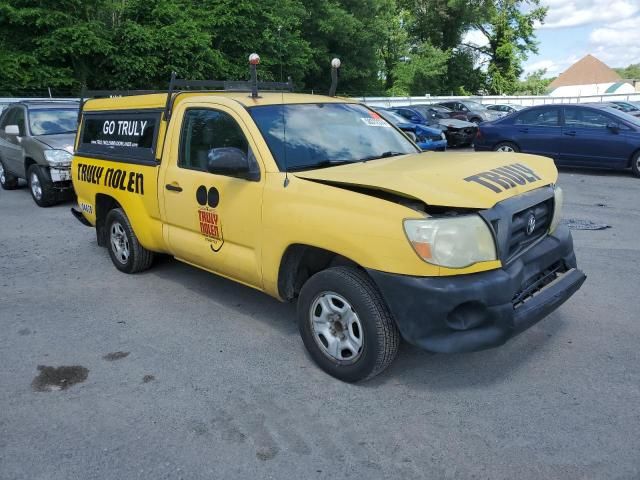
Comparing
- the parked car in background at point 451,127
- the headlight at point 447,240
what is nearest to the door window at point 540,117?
the parked car in background at point 451,127

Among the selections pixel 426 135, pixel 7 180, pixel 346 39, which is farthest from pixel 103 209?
pixel 346 39

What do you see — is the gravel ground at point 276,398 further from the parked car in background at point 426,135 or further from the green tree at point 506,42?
the green tree at point 506,42

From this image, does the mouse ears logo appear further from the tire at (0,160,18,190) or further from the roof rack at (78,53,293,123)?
the tire at (0,160,18,190)

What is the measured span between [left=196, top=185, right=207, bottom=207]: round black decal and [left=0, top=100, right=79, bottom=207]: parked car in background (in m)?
5.87

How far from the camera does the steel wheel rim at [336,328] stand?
136 inches

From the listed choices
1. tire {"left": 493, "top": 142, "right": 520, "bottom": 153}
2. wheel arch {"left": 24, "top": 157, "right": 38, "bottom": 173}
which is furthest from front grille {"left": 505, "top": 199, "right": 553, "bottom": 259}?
tire {"left": 493, "top": 142, "right": 520, "bottom": 153}

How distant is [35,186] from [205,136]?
6549mm

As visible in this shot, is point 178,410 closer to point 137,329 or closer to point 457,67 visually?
point 137,329

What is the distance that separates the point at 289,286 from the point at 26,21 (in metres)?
25.5

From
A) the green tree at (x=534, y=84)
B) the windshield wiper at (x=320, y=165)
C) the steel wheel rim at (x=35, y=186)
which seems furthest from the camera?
the green tree at (x=534, y=84)

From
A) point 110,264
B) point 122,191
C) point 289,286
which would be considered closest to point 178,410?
point 289,286

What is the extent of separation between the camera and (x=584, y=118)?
12047mm

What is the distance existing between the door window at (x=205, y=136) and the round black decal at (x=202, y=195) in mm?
163

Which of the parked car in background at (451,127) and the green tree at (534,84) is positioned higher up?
the green tree at (534,84)
